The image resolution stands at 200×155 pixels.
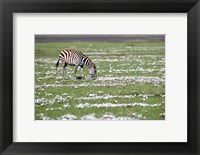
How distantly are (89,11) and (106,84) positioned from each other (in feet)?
1.41

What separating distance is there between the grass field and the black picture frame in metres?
0.16

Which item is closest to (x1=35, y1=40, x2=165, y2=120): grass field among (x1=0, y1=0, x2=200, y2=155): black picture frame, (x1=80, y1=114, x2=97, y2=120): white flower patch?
(x1=80, y1=114, x2=97, y2=120): white flower patch

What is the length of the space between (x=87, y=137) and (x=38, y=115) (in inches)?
12.1

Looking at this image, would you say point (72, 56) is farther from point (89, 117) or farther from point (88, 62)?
point (89, 117)

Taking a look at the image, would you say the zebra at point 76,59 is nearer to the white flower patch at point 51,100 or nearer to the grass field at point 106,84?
the grass field at point 106,84

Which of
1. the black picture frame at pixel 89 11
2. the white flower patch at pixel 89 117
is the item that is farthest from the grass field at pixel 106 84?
the black picture frame at pixel 89 11

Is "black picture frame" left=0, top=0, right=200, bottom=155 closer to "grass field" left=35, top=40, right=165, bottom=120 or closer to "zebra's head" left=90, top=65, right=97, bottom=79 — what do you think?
"grass field" left=35, top=40, right=165, bottom=120

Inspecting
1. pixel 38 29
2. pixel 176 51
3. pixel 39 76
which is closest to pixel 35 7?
pixel 38 29

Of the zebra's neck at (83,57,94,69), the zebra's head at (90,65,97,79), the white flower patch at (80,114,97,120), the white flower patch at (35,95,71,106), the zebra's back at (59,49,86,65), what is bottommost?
the white flower patch at (80,114,97,120)

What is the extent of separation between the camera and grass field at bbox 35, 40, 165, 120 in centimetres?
322

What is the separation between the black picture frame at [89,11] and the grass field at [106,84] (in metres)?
0.16

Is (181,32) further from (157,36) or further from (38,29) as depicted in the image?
(38,29)

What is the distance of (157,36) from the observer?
3.24 m

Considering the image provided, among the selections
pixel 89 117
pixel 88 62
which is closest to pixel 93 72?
pixel 88 62
